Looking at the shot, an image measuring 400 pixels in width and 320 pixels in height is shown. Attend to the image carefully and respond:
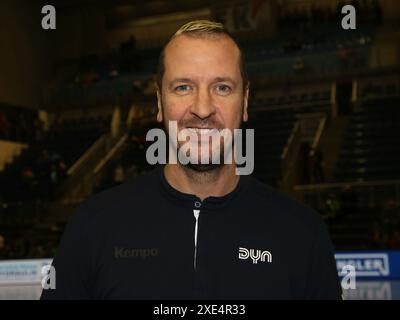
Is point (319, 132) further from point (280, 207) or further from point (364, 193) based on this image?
point (280, 207)

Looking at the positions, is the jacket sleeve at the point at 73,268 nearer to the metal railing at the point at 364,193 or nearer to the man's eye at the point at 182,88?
the man's eye at the point at 182,88

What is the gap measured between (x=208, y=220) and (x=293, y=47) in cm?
1717

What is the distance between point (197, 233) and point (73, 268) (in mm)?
440

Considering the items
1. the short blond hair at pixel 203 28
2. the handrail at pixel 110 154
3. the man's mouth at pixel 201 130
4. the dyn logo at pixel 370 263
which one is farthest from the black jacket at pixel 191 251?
the handrail at pixel 110 154

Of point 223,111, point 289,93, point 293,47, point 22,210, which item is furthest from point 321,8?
point 223,111

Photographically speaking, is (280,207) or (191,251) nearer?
(191,251)

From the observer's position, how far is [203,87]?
82.0 inches

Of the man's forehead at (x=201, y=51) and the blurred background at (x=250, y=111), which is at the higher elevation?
the blurred background at (x=250, y=111)

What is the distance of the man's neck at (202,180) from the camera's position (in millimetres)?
2166

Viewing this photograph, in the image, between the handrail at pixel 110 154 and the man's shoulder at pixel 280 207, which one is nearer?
the man's shoulder at pixel 280 207

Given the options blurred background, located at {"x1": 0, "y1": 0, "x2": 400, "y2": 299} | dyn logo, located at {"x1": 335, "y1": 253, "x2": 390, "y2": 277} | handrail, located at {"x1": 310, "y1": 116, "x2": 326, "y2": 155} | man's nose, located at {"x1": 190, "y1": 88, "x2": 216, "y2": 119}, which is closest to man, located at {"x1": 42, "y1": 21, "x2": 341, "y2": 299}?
man's nose, located at {"x1": 190, "y1": 88, "x2": 216, "y2": 119}

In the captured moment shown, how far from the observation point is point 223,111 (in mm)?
2094

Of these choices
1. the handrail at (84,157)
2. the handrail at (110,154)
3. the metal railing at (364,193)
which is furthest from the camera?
the handrail at (84,157)

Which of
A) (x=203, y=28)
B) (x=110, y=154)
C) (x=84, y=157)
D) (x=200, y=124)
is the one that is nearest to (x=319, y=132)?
(x=110, y=154)
